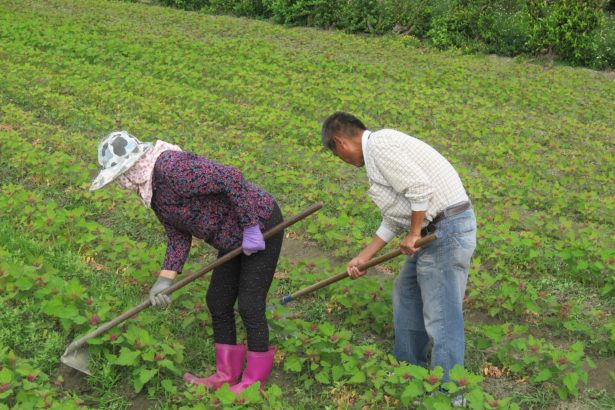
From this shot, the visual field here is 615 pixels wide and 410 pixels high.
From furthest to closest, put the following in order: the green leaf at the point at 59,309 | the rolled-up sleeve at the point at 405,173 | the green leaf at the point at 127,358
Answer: the green leaf at the point at 59,309 → the green leaf at the point at 127,358 → the rolled-up sleeve at the point at 405,173

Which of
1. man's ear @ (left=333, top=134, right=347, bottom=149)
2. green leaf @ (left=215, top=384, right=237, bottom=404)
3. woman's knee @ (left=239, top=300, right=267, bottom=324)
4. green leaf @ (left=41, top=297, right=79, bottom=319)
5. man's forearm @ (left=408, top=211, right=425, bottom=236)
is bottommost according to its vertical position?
green leaf @ (left=41, top=297, right=79, bottom=319)

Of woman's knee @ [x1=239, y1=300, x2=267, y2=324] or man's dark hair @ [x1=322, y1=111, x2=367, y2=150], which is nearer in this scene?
man's dark hair @ [x1=322, y1=111, x2=367, y2=150]

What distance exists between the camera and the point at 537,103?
10766mm

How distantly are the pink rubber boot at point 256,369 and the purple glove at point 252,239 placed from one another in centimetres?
63

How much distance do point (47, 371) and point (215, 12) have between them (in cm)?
1725

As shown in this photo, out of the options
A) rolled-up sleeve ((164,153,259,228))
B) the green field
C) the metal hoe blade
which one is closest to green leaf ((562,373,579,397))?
the green field

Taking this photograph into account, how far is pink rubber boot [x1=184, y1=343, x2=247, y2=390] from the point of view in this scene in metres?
3.82

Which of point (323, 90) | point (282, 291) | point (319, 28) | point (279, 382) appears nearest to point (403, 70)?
point (323, 90)

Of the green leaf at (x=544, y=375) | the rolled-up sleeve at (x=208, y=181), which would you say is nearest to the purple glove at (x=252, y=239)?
the rolled-up sleeve at (x=208, y=181)

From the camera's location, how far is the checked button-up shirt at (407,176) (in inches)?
129

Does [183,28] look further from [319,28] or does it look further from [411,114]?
[411,114]

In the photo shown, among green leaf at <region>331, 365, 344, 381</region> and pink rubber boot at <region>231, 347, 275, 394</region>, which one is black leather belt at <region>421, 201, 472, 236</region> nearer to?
green leaf at <region>331, 365, 344, 381</region>

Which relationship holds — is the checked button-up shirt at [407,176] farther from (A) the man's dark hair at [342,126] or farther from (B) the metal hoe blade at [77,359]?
(B) the metal hoe blade at [77,359]

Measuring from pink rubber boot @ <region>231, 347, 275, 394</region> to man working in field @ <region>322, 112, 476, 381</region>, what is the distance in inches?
26.2
